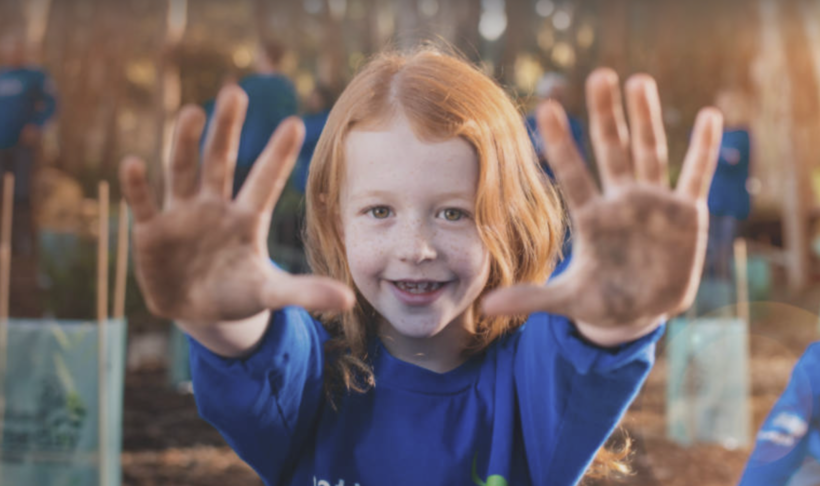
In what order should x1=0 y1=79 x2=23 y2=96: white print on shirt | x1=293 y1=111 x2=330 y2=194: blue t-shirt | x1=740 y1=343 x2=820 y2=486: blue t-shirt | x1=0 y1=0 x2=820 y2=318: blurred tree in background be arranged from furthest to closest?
x1=0 y1=0 x2=820 y2=318: blurred tree in background → x1=0 y1=79 x2=23 y2=96: white print on shirt → x1=293 y1=111 x2=330 y2=194: blue t-shirt → x1=740 y1=343 x2=820 y2=486: blue t-shirt

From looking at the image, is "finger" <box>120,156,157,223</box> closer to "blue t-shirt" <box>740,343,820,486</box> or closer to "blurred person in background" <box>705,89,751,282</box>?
"blue t-shirt" <box>740,343,820,486</box>

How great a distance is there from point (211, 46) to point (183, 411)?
7.15 meters

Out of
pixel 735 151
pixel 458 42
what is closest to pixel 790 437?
pixel 735 151

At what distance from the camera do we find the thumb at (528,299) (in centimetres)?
82

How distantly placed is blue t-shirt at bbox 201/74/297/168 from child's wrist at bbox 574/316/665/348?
3.35 m

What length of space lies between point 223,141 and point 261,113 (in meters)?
3.34

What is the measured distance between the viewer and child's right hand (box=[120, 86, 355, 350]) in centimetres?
87

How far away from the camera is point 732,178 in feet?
15.9

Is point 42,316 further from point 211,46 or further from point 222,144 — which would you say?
point 211,46

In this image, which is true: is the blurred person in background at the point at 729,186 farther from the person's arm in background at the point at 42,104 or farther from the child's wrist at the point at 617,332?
the person's arm in background at the point at 42,104

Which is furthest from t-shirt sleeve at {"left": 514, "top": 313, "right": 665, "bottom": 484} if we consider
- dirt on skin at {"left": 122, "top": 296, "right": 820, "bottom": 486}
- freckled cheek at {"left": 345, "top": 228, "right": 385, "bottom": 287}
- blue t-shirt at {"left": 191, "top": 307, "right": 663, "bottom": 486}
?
dirt on skin at {"left": 122, "top": 296, "right": 820, "bottom": 486}

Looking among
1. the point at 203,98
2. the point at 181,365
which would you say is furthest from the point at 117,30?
the point at 181,365

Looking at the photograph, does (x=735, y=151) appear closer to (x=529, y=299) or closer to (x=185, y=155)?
(x=529, y=299)

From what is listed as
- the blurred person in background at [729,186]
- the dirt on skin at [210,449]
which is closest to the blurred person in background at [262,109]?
the dirt on skin at [210,449]
